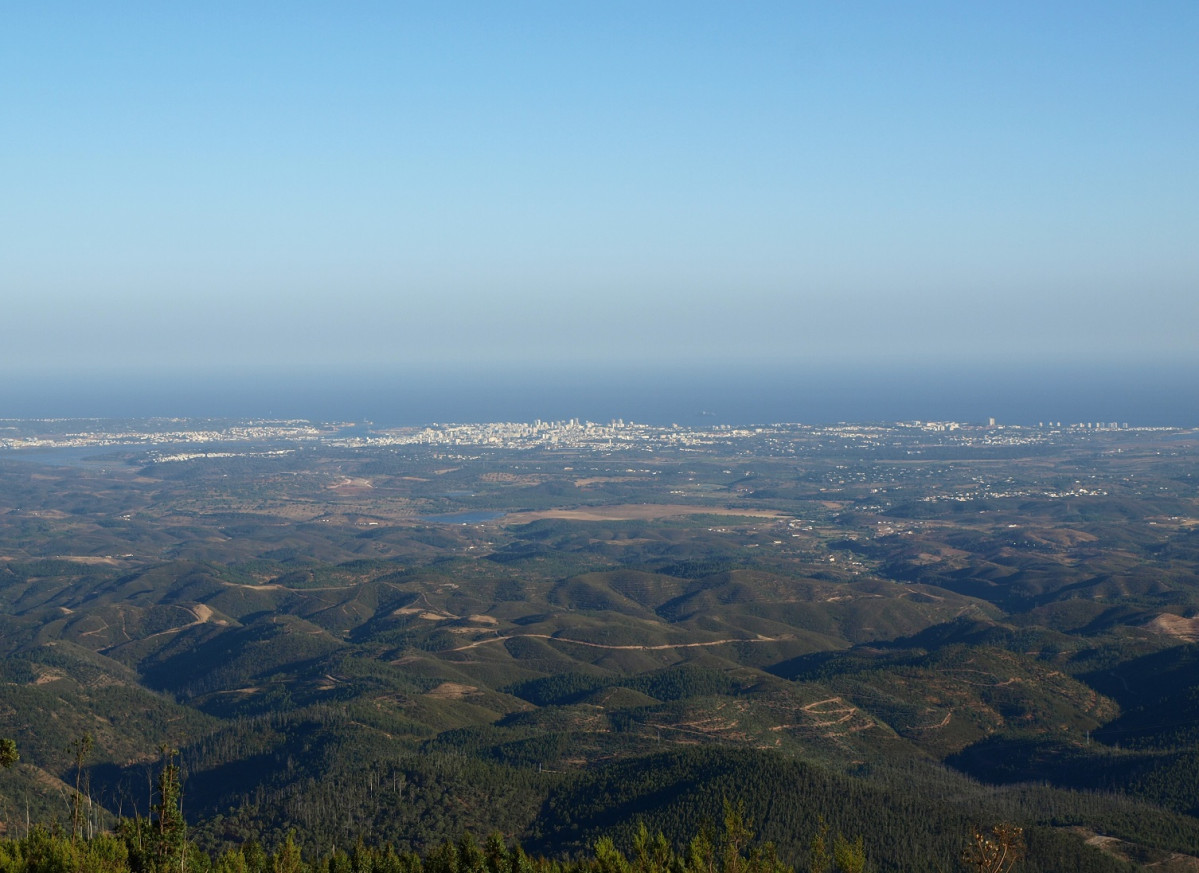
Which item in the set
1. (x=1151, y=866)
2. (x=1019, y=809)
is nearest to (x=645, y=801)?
(x=1019, y=809)

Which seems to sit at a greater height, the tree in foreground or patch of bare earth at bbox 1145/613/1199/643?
the tree in foreground

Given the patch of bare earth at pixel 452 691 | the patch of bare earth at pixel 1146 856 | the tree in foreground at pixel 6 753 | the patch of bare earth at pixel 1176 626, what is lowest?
the patch of bare earth at pixel 1146 856

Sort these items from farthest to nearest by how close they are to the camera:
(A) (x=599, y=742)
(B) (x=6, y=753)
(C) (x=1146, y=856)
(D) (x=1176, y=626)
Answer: (D) (x=1176, y=626), (A) (x=599, y=742), (C) (x=1146, y=856), (B) (x=6, y=753)

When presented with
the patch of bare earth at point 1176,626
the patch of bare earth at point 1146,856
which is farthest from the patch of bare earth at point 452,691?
the patch of bare earth at point 1176,626

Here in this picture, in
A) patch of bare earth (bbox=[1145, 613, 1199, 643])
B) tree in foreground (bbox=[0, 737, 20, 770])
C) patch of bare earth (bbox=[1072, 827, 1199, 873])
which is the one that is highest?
tree in foreground (bbox=[0, 737, 20, 770])

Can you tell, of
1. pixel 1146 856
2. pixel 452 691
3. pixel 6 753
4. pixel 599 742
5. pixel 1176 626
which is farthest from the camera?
pixel 1176 626

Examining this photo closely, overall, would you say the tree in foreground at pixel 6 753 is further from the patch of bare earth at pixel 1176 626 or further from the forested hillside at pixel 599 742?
the patch of bare earth at pixel 1176 626

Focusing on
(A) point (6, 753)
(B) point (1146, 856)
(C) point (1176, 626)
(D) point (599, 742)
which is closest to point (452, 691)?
(D) point (599, 742)

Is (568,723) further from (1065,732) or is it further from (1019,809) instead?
(1065,732)

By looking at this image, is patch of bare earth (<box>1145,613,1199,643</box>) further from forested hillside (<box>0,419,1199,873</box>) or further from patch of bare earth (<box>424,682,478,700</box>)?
patch of bare earth (<box>424,682,478,700</box>)

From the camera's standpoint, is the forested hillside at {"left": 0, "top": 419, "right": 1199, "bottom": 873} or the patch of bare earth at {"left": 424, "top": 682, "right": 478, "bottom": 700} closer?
the forested hillside at {"left": 0, "top": 419, "right": 1199, "bottom": 873}

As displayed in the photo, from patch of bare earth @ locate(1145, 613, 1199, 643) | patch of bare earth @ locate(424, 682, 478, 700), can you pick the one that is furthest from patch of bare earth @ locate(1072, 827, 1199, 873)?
patch of bare earth @ locate(1145, 613, 1199, 643)

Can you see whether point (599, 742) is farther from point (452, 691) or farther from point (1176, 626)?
point (1176, 626)
